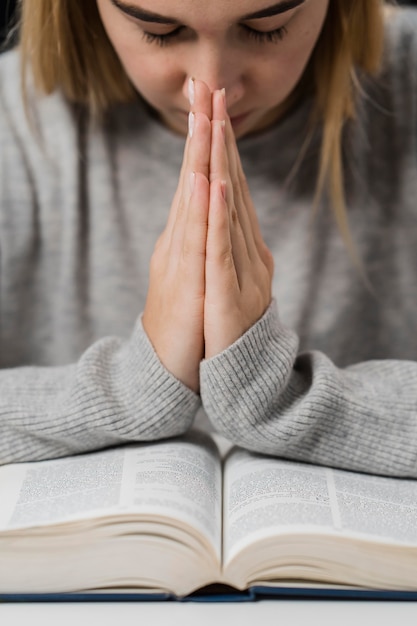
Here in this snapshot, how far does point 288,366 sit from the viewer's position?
785mm

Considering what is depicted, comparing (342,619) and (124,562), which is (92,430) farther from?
(342,619)

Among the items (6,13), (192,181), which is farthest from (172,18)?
(6,13)

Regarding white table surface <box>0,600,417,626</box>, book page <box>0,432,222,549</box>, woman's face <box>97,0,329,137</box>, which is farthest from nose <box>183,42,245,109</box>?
white table surface <box>0,600,417,626</box>

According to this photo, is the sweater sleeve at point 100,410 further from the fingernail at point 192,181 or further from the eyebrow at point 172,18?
the eyebrow at point 172,18

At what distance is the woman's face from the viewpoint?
773mm

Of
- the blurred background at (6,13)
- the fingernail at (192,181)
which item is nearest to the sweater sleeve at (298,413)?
the fingernail at (192,181)

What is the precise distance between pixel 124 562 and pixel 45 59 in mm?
633

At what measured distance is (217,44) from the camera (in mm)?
805

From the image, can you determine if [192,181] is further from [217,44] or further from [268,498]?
[268,498]

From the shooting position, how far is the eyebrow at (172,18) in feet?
2.56

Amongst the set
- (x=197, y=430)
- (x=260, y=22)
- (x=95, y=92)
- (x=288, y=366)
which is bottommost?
(x=197, y=430)

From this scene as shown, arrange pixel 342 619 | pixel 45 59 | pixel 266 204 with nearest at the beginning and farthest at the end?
1. pixel 342 619
2. pixel 45 59
3. pixel 266 204

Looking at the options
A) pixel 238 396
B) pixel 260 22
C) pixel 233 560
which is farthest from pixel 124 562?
pixel 260 22

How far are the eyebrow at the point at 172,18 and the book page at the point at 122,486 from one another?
0.41 m
